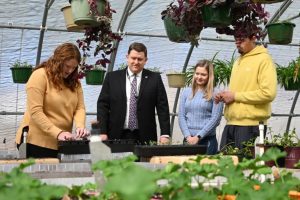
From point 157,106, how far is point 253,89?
2.16 ft

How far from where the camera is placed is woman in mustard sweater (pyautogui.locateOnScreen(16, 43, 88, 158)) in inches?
125

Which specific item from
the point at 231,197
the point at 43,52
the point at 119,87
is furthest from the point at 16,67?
the point at 231,197

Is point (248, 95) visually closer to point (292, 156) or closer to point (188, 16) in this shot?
point (188, 16)

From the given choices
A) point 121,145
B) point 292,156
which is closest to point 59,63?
point 121,145

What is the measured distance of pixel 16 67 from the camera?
7395 mm

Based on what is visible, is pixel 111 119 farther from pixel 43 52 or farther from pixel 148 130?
pixel 43 52

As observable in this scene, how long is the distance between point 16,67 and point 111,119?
13.0ft

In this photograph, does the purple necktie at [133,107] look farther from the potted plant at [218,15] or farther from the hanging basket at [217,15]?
the hanging basket at [217,15]

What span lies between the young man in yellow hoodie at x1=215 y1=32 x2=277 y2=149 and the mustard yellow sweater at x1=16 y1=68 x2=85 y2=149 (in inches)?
34.6

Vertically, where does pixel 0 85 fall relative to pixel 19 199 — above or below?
below

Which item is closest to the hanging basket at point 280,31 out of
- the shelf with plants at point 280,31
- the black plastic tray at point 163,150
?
the shelf with plants at point 280,31

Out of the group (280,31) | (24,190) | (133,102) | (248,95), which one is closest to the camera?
(24,190)

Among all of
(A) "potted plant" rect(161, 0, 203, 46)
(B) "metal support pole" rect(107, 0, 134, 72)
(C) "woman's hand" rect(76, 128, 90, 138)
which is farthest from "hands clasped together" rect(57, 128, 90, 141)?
(B) "metal support pole" rect(107, 0, 134, 72)

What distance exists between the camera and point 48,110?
330 cm
